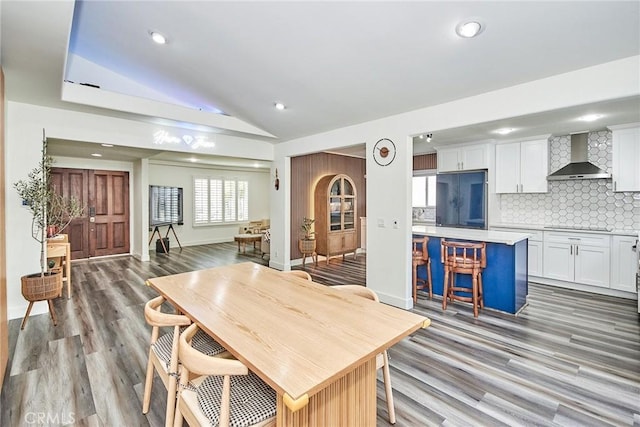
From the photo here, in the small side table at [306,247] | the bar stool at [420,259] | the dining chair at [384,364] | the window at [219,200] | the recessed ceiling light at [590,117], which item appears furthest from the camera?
the window at [219,200]

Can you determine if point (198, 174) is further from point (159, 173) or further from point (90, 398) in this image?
point (90, 398)

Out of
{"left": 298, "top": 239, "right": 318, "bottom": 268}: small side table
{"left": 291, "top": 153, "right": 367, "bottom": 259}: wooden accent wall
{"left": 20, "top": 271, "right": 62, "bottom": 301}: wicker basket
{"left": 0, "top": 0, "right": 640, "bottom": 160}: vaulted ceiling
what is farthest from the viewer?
{"left": 291, "top": 153, "right": 367, "bottom": 259}: wooden accent wall

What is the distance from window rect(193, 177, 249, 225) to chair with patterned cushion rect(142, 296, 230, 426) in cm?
734

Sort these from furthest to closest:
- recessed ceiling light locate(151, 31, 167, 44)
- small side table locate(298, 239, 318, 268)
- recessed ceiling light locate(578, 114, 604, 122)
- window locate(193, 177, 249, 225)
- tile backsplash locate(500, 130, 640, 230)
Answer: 1. window locate(193, 177, 249, 225)
2. small side table locate(298, 239, 318, 268)
3. tile backsplash locate(500, 130, 640, 230)
4. recessed ceiling light locate(578, 114, 604, 122)
5. recessed ceiling light locate(151, 31, 167, 44)

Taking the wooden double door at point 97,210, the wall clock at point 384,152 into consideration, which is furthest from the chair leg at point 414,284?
Result: the wooden double door at point 97,210

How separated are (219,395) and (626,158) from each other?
5.59m

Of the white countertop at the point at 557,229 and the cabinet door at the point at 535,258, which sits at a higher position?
the white countertop at the point at 557,229

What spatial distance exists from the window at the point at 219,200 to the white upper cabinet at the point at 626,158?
8572mm

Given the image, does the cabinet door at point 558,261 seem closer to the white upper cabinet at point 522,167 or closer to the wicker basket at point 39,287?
the white upper cabinet at point 522,167

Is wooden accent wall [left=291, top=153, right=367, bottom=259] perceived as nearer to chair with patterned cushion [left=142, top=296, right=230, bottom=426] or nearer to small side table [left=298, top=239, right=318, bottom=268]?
small side table [left=298, top=239, right=318, bottom=268]

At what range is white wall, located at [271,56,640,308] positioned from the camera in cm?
246

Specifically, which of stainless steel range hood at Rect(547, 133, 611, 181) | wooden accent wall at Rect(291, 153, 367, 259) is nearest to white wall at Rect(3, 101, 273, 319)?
wooden accent wall at Rect(291, 153, 367, 259)

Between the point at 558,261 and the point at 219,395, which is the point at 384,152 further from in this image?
the point at 219,395

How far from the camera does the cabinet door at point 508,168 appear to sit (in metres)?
5.10
